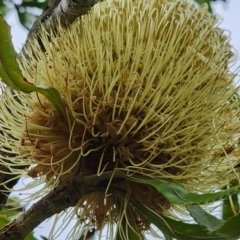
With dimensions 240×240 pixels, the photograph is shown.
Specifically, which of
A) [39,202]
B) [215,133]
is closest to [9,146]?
[39,202]

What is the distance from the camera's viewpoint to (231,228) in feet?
2.64

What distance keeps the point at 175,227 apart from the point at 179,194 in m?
0.06

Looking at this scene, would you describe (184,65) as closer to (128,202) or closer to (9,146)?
(128,202)

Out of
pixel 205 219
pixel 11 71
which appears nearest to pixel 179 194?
pixel 205 219

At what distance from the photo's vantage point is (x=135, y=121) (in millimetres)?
987

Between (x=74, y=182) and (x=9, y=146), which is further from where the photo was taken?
(x=9, y=146)

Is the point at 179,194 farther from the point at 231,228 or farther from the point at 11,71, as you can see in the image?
the point at 11,71

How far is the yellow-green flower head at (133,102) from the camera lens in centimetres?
100

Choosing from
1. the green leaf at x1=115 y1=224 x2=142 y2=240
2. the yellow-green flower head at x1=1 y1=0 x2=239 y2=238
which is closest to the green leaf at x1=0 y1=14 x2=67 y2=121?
the yellow-green flower head at x1=1 y1=0 x2=239 y2=238

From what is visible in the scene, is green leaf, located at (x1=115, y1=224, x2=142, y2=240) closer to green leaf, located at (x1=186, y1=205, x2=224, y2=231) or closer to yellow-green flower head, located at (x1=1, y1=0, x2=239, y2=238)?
yellow-green flower head, located at (x1=1, y1=0, x2=239, y2=238)

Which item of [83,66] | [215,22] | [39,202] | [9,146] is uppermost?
[215,22]

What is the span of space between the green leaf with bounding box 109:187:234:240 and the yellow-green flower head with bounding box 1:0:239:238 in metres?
0.03

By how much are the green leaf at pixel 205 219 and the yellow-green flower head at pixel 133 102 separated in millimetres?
94

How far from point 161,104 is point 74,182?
206 mm
